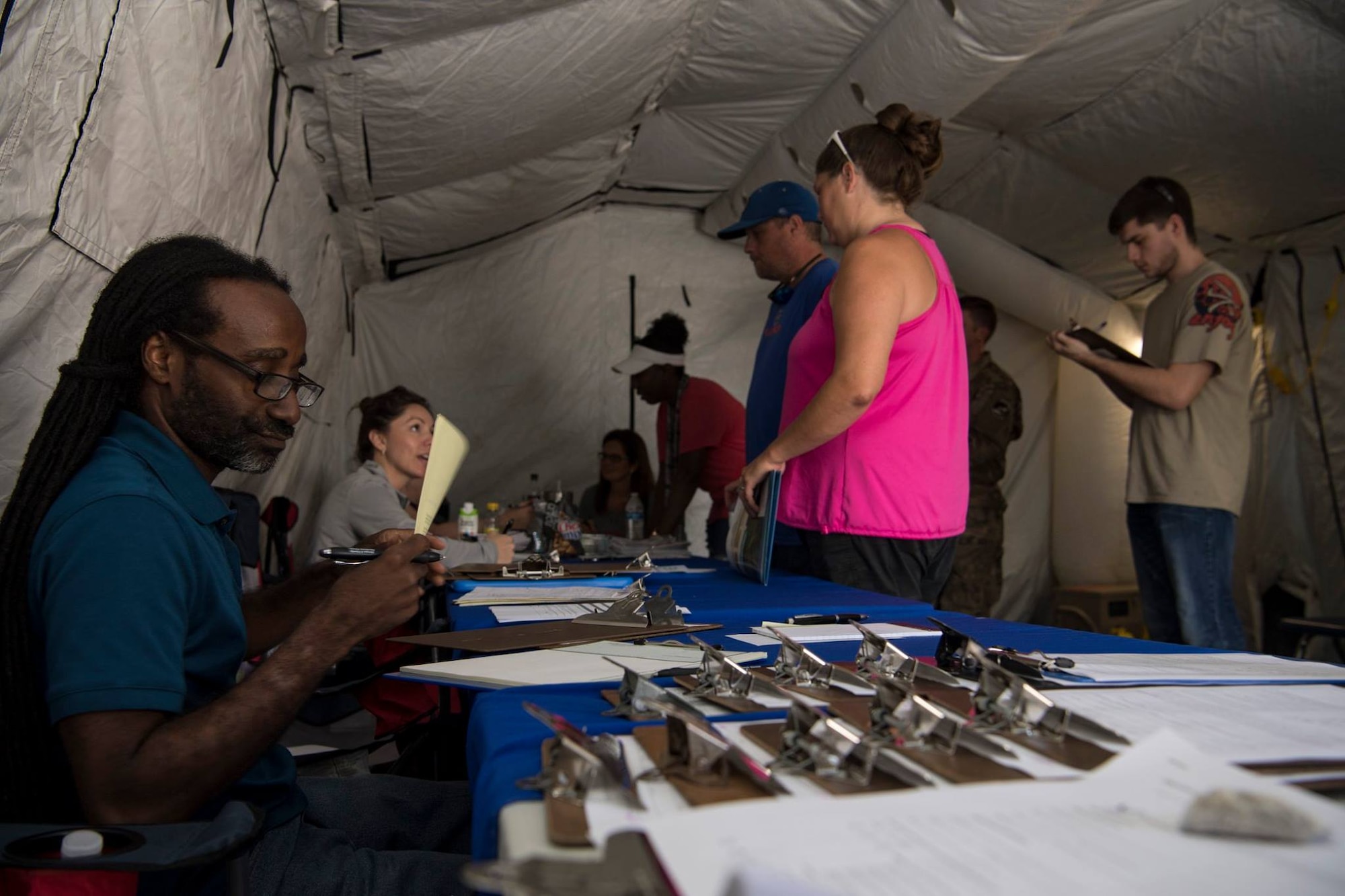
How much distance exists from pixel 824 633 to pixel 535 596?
0.69m

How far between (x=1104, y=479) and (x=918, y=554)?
3.86 metres

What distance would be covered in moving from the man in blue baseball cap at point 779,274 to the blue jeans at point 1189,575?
1.02 metres

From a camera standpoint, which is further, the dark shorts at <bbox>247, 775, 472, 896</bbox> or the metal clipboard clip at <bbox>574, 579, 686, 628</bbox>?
the metal clipboard clip at <bbox>574, 579, 686, 628</bbox>

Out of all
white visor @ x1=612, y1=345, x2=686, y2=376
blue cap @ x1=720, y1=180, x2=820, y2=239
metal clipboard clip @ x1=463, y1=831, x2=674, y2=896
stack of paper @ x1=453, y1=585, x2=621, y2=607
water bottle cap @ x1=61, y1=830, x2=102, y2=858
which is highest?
blue cap @ x1=720, y1=180, x2=820, y2=239

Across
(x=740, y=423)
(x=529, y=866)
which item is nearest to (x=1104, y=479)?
(x=740, y=423)

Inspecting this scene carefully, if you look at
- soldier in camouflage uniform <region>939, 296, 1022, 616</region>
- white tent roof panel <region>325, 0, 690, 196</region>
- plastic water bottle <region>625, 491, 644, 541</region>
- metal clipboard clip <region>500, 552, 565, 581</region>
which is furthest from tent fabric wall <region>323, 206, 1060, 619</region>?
metal clipboard clip <region>500, 552, 565, 581</region>

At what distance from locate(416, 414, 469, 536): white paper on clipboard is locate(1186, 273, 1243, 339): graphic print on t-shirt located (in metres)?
2.01

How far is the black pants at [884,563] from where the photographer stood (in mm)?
1830

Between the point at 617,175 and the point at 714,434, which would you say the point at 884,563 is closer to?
the point at 714,434

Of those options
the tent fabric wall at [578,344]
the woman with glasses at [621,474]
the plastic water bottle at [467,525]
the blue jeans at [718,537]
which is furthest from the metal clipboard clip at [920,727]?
the tent fabric wall at [578,344]

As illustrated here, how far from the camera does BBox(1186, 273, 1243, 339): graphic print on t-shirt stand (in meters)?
2.36

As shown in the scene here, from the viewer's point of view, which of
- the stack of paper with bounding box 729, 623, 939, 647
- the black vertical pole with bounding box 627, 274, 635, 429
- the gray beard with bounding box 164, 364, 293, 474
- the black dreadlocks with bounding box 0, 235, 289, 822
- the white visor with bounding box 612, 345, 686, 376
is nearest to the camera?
the black dreadlocks with bounding box 0, 235, 289, 822

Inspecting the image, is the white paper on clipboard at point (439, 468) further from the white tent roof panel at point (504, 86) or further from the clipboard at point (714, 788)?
the white tent roof panel at point (504, 86)

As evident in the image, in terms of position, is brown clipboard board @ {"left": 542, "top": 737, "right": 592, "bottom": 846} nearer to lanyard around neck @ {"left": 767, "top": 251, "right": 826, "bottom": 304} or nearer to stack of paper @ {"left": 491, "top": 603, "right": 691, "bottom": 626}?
stack of paper @ {"left": 491, "top": 603, "right": 691, "bottom": 626}
